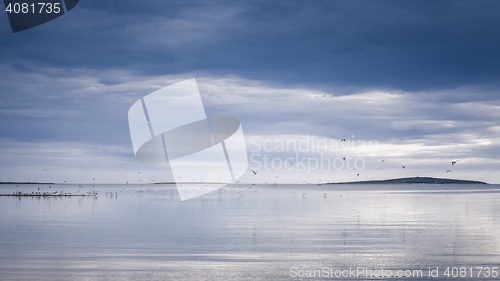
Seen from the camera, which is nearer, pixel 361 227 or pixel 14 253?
pixel 14 253

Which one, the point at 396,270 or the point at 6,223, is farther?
the point at 6,223

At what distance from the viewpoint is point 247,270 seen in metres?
21.9

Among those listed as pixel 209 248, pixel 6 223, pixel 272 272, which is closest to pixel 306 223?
pixel 209 248

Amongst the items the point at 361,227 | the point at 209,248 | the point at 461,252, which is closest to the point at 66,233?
the point at 209,248

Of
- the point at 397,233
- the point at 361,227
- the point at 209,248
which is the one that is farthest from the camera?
the point at 361,227

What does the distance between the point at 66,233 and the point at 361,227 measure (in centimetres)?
2170

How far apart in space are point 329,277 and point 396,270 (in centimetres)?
328

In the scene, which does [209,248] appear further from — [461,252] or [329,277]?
[461,252]

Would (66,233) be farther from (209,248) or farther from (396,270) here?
(396,270)

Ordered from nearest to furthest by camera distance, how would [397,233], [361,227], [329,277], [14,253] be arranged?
[329,277] < [14,253] < [397,233] < [361,227]

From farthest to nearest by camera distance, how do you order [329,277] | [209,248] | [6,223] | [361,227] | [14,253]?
[6,223] → [361,227] → [209,248] → [14,253] → [329,277]

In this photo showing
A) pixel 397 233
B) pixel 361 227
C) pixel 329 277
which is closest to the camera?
pixel 329 277

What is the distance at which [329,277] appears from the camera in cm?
2103

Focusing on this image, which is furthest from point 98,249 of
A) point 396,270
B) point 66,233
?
point 396,270
